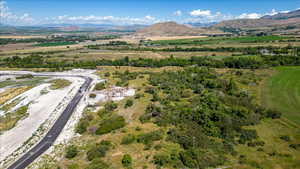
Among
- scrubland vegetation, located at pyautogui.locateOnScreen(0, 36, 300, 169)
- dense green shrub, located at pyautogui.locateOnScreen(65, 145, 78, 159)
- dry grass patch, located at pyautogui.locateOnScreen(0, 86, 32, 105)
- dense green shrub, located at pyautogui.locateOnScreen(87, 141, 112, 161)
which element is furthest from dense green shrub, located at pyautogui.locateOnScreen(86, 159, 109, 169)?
dry grass patch, located at pyautogui.locateOnScreen(0, 86, 32, 105)

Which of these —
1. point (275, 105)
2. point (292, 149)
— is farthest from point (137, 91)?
point (292, 149)

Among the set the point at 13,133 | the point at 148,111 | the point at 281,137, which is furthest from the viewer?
the point at 148,111

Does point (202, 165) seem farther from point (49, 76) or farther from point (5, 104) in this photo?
point (49, 76)

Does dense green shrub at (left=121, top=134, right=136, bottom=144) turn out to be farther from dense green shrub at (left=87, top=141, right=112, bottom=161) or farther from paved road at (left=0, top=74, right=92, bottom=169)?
paved road at (left=0, top=74, right=92, bottom=169)

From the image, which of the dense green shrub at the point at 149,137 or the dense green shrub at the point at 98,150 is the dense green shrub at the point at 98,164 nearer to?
the dense green shrub at the point at 98,150

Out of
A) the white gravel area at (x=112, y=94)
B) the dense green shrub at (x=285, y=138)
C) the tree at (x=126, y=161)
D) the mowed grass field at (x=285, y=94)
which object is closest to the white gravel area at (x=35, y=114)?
the white gravel area at (x=112, y=94)
